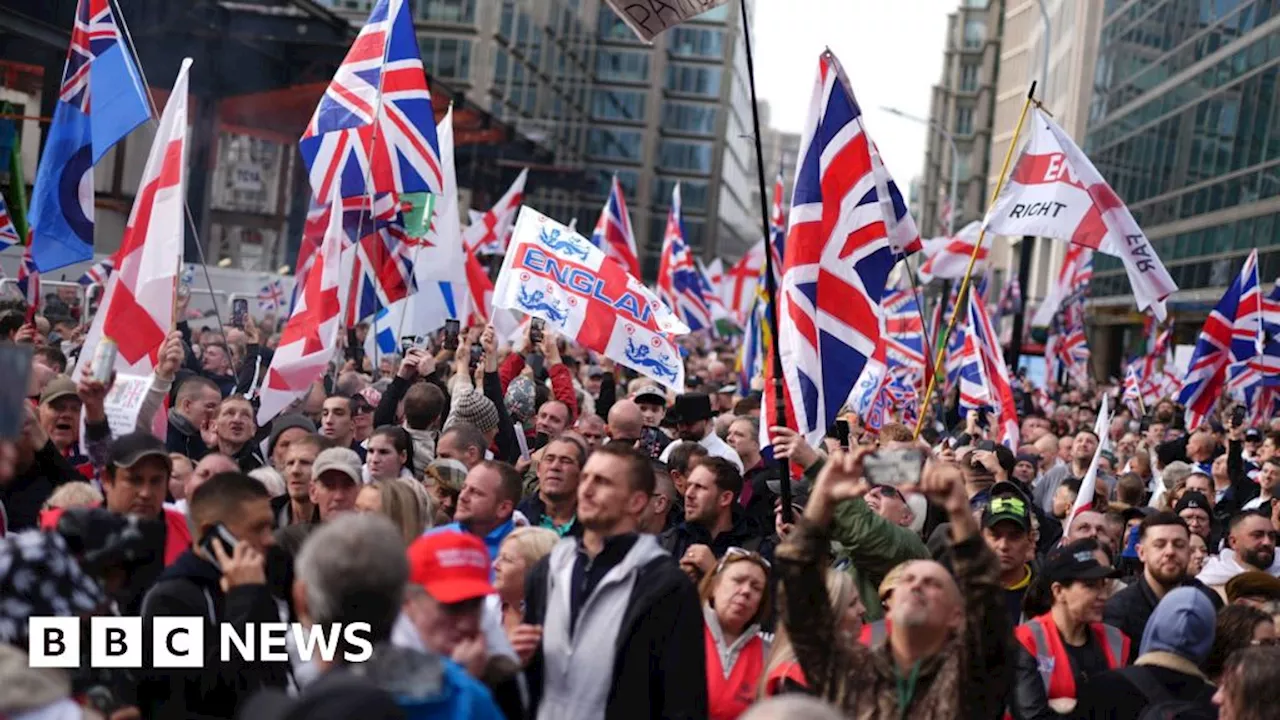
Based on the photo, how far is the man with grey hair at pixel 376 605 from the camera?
3.89 m

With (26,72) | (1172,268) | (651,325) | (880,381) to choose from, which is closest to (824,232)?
(651,325)

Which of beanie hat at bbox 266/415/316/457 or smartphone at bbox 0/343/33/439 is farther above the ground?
smartphone at bbox 0/343/33/439

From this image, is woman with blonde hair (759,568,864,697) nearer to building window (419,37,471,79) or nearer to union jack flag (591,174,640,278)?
union jack flag (591,174,640,278)

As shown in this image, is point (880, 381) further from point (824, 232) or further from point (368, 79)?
point (824, 232)

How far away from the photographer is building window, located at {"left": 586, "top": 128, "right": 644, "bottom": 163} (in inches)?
4491

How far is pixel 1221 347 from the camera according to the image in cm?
1848

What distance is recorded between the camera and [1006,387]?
15320mm

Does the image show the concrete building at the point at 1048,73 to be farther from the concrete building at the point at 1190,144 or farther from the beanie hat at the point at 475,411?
the beanie hat at the point at 475,411

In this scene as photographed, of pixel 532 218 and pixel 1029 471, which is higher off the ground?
pixel 532 218

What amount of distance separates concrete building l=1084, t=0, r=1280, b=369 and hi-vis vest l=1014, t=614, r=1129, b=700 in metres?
30.1

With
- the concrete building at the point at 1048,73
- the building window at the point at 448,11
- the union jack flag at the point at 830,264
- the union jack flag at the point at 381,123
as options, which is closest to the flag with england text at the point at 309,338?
the union jack flag at the point at 381,123

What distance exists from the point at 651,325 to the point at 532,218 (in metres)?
1.19

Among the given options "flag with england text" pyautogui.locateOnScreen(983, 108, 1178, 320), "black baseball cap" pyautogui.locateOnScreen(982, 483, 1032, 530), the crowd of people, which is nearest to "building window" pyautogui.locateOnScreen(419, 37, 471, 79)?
"flag with england text" pyautogui.locateOnScreen(983, 108, 1178, 320)

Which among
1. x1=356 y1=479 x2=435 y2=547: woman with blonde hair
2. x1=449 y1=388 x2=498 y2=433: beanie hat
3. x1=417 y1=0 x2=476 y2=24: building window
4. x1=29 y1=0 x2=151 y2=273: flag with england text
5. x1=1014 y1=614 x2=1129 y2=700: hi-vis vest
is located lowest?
x1=1014 y1=614 x2=1129 y2=700: hi-vis vest
